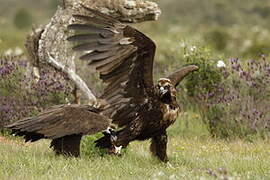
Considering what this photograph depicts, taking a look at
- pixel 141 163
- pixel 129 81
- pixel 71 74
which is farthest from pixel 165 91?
pixel 71 74

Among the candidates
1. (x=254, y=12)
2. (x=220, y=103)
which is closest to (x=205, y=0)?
(x=254, y=12)

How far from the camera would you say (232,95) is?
11398 millimetres

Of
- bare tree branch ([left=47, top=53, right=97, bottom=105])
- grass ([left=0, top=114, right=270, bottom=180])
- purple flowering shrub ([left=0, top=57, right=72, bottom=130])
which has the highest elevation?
bare tree branch ([left=47, top=53, right=97, bottom=105])

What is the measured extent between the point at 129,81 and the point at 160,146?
1018 millimetres

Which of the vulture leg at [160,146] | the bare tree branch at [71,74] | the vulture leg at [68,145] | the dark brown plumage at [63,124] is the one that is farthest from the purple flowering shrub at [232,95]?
the dark brown plumage at [63,124]

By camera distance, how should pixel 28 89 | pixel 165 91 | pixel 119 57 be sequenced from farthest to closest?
pixel 28 89 < pixel 165 91 < pixel 119 57

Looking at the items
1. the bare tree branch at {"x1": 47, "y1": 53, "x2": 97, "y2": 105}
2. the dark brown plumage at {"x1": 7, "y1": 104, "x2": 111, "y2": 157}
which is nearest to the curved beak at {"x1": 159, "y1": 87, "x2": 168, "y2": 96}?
the dark brown plumage at {"x1": 7, "y1": 104, "x2": 111, "y2": 157}

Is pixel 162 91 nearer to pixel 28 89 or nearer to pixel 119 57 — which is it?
pixel 119 57

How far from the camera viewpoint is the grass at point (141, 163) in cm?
655

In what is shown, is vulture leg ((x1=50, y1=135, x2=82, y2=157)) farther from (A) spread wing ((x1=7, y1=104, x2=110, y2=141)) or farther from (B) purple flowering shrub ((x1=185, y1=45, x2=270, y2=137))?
(B) purple flowering shrub ((x1=185, y1=45, x2=270, y2=137))

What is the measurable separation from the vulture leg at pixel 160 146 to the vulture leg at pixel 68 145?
0.92 m

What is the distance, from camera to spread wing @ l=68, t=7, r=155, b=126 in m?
6.48

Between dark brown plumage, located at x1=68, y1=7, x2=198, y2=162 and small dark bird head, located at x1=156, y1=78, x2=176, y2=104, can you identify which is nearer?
dark brown plumage, located at x1=68, y1=7, x2=198, y2=162

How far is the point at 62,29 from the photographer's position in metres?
9.59
